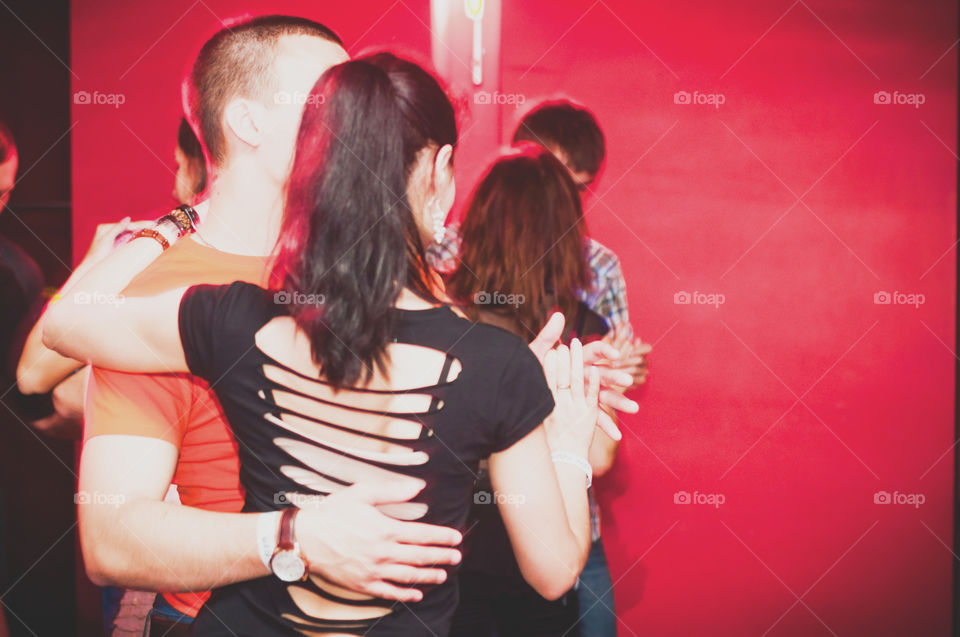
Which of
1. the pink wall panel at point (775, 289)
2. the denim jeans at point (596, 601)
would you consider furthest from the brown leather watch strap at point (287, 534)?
the pink wall panel at point (775, 289)

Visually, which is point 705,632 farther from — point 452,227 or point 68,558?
point 68,558

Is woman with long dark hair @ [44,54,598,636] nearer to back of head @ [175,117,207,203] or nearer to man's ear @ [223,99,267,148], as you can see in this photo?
man's ear @ [223,99,267,148]

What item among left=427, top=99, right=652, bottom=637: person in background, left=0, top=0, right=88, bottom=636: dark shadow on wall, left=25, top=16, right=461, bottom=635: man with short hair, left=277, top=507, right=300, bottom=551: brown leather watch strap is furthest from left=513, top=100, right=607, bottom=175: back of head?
left=0, top=0, right=88, bottom=636: dark shadow on wall

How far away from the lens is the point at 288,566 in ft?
3.15

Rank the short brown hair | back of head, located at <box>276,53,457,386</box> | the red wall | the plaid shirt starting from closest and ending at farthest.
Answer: back of head, located at <box>276,53,457,386</box>
the short brown hair
the plaid shirt
the red wall

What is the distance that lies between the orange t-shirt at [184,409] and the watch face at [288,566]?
0.68ft

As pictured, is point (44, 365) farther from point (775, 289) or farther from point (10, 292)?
point (775, 289)

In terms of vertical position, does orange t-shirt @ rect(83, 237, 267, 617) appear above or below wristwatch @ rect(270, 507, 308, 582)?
above

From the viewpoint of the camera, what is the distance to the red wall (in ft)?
8.86

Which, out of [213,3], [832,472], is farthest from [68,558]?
[832,472]

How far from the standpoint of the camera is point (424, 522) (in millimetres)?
998

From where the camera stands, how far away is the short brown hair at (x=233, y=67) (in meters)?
1.27

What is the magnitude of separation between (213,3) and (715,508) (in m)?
2.87

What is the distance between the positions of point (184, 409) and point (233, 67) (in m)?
0.65
